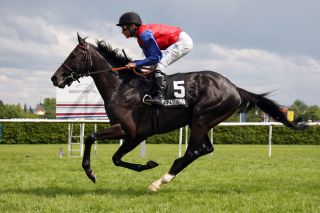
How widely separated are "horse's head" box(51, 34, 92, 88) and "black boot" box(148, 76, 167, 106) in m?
1.03

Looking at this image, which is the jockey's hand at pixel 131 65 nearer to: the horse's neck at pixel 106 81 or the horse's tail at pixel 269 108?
the horse's neck at pixel 106 81

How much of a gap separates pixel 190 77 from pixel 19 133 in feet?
77.0

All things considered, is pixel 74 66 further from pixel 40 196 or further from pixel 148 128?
pixel 40 196

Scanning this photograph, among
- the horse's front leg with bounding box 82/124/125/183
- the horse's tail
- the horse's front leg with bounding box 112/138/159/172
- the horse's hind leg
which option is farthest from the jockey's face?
the horse's tail

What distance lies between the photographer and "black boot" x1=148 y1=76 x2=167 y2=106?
5.73m

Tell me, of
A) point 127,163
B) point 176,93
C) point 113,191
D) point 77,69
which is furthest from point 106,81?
point 113,191

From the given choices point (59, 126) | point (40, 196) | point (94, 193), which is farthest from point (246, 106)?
point (59, 126)

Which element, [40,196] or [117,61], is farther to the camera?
[117,61]

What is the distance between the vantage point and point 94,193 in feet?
18.8

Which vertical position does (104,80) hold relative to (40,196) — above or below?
above

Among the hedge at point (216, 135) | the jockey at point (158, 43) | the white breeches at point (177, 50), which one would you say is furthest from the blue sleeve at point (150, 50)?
the hedge at point (216, 135)

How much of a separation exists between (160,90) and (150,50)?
531mm

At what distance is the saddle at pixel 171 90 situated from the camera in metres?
5.82

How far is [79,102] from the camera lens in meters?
16.2
